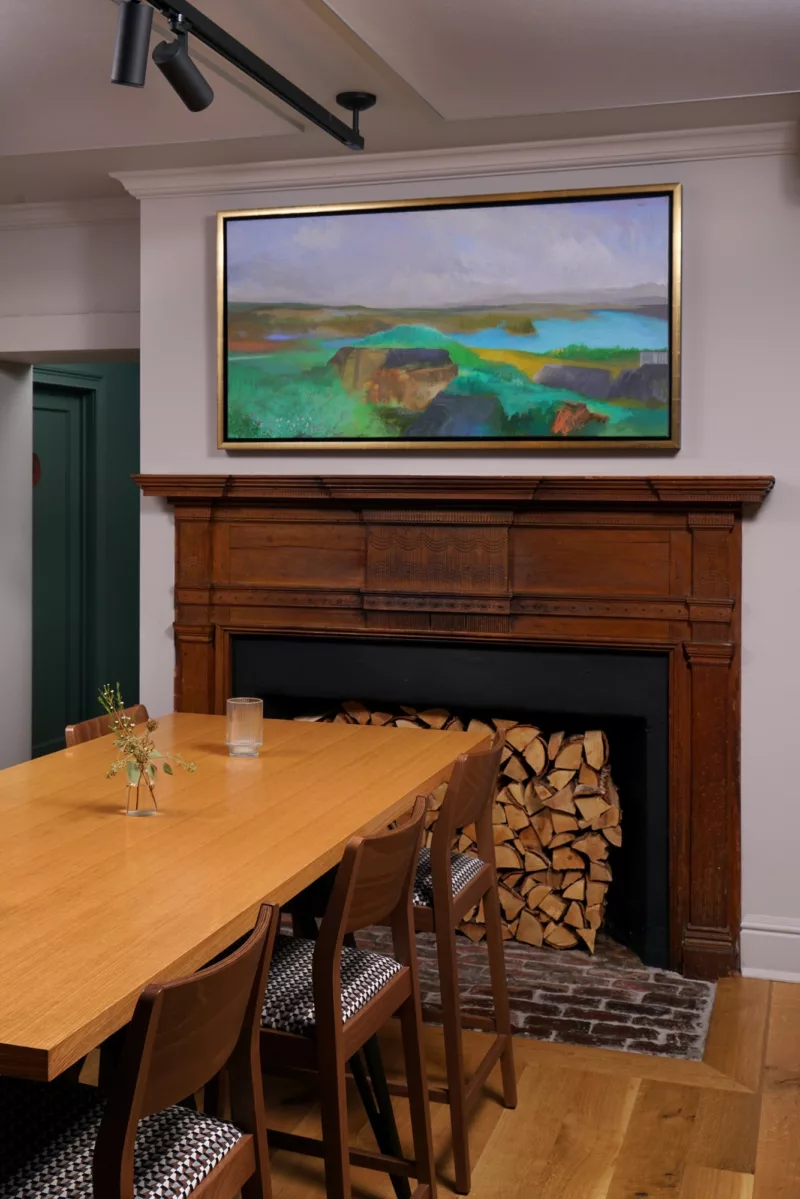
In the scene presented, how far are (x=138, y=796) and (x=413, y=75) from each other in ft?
7.09

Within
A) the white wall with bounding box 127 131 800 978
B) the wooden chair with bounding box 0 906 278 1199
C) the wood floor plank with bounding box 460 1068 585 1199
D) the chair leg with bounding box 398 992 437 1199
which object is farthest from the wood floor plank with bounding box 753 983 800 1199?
the wooden chair with bounding box 0 906 278 1199

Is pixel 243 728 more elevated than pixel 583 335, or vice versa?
pixel 583 335

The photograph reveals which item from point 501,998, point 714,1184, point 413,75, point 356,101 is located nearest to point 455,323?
point 356,101

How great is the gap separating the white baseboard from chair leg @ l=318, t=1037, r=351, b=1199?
2.27m

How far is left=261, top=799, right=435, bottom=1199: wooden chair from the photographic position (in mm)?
2305

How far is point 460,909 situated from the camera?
10.1 ft

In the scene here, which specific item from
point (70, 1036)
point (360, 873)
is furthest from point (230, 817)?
point (70, 1036)

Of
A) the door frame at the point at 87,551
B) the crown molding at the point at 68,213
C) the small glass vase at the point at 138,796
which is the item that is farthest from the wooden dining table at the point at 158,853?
the door frame at the point at 87,551

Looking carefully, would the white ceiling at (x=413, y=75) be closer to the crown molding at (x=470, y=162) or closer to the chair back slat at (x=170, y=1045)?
the crown molding at (x=470, y=162)

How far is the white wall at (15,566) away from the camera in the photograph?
553cm

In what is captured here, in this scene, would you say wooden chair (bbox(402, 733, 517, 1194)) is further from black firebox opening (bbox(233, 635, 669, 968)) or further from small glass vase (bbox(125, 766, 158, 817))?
black firebox opening (bbox(233, 635, 669, 968))

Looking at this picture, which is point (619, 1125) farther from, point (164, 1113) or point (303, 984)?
point (164, 1113)

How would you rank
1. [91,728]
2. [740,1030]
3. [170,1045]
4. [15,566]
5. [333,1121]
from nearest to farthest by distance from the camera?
[170,1045] → [333,1121] → [91,728] → [740,1030] → [15,566]

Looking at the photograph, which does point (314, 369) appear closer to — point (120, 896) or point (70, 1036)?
point (120, 896)
